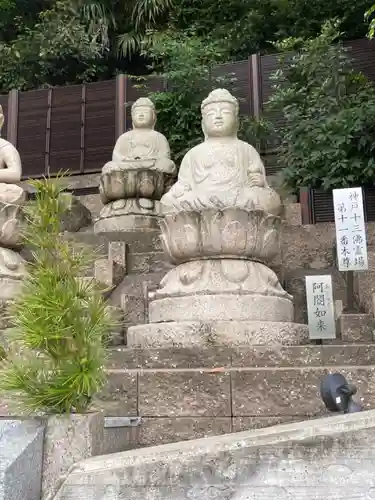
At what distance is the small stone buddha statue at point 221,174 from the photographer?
4.86 m

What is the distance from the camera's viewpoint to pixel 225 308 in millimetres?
4375

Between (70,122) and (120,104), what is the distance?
1.10 m

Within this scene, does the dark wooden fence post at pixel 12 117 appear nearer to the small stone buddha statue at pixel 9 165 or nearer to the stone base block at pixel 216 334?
the small stone buddha statue at pixel 9 165

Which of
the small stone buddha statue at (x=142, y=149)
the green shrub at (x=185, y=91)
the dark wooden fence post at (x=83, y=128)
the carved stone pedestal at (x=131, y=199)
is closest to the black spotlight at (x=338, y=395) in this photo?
the carved stone pedestal at (x=131, y=199)

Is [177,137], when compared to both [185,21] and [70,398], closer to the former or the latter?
[185,21]

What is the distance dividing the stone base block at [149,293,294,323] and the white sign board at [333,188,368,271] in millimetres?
695

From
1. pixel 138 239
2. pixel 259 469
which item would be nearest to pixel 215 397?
pixel 259 469

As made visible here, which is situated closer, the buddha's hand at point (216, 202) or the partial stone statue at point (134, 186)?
the buddha's hand at point (216, 202)

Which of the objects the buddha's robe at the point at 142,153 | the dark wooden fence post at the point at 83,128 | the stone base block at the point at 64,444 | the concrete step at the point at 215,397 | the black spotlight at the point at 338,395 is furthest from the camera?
the dark wooden fence post at the point at 83,128

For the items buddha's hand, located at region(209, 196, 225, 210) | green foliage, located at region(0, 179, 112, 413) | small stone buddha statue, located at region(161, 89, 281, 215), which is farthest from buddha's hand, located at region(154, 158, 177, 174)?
green foliage, located at region(0, 179, 112, 413)

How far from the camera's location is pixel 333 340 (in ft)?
15.0

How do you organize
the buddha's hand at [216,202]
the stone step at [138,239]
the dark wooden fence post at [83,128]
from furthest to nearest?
the dark wooden fence post at [83,128] < the stone step at [138,239] < the buddha's hand at [216,202]

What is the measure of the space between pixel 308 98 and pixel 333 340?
4.77 meters

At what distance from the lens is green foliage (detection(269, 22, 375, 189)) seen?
748 centimetres
